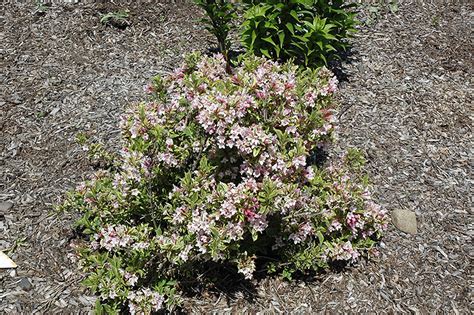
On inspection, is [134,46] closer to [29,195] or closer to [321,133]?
[29,195]

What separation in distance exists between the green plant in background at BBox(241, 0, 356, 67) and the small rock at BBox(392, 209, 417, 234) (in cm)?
150

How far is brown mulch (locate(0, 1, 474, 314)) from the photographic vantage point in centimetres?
336

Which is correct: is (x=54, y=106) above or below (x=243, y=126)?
below

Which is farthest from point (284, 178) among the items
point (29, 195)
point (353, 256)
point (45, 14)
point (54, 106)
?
point (45, 14)

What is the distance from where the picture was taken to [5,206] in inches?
146

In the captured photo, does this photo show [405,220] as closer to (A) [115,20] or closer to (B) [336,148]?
(B) [336,148]

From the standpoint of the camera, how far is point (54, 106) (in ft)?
14.9

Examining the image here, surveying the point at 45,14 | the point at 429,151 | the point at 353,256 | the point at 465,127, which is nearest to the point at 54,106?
the point at 45,14

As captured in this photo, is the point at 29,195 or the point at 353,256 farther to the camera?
the point at 29,195

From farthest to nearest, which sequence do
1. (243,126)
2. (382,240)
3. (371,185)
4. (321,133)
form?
1. (371,185)
2. (382,240)
3. (321,133)
4. (243,126)

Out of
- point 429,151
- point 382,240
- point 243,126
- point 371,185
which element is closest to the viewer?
point 243,126

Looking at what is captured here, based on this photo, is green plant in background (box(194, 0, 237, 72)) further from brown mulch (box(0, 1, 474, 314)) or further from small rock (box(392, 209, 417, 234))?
small rock (box(392, 209, 417, 234))

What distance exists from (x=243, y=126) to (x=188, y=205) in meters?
0.53

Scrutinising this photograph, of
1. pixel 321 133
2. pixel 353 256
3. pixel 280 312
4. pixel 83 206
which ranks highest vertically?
pixel 321 133
